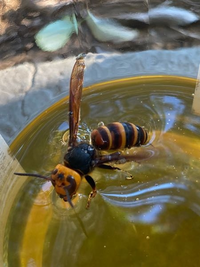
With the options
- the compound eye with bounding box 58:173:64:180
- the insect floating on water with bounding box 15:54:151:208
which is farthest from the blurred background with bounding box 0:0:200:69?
the compound eye with bounding box 58:173:64:180

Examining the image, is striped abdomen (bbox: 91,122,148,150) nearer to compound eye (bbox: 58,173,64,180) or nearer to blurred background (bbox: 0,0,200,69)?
compound eye (bbox: 58,173,64,180)

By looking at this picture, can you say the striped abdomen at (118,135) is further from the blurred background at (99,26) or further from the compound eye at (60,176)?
the blurred background at (99,26)

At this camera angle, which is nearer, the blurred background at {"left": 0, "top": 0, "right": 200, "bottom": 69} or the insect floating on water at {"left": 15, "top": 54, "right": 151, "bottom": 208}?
the insect floating on water at {"left": 15, "top": 54, "right": 151, "bottom": 208}

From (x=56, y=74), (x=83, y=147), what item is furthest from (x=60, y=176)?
(x=56, y=74)

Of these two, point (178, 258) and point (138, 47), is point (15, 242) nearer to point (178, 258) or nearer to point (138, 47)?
point (178, 258)

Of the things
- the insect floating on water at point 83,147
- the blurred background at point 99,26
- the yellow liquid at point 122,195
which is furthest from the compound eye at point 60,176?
the blurred background at point 99,26

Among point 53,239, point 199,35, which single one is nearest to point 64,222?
point 53,239

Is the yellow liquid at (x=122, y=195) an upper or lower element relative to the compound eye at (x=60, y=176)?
lower
